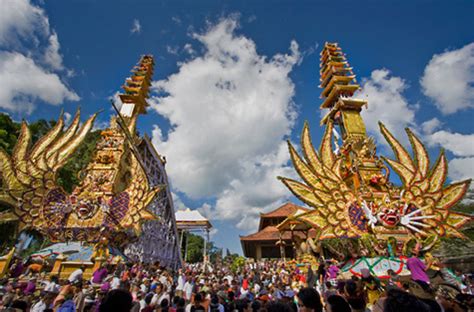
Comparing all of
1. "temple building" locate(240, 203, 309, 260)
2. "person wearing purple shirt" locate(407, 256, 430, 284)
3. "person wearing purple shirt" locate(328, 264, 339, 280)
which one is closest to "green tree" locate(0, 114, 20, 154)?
"temple building" locate(240, 203, 309, 260)

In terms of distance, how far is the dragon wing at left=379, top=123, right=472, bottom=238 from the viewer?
10523 mm

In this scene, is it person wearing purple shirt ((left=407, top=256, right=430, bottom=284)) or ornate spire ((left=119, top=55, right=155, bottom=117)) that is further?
ornate spire ((left=119, top=55, right=155, bottom=117))

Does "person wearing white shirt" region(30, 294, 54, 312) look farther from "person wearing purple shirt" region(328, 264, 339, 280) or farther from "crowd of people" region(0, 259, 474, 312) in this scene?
"person wearing purple shirt" region(328, 264, 339, 280)

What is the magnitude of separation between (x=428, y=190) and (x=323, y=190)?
5.17 m

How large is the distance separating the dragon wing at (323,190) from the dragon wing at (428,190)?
3051mm

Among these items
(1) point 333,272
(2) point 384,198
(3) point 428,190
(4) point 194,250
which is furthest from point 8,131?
(4) point 194,250

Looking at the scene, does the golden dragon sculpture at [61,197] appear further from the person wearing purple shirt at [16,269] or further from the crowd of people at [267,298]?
the person wearing purple shirt at [16,269]

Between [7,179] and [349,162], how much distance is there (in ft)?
64.7

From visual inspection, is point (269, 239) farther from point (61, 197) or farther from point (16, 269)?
point (16, 269)

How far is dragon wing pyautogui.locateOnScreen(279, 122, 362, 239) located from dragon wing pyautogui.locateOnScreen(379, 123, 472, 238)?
3051 mm

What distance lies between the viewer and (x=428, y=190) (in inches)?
436

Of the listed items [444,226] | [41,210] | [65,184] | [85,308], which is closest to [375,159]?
[444,226]

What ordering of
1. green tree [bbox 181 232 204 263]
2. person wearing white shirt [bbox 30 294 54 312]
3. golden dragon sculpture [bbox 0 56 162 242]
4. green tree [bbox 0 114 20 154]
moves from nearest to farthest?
1. person wearing white shirt [bbox 30 294 54 312]
2. golden dragon sculpture [bbox 0 56 162 242]
3. green tree [bbox 0 114 20 154]
4. green tree [bbox 181 232 204 263]

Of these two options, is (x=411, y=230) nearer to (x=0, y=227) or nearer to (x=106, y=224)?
(x=106, y=224)
